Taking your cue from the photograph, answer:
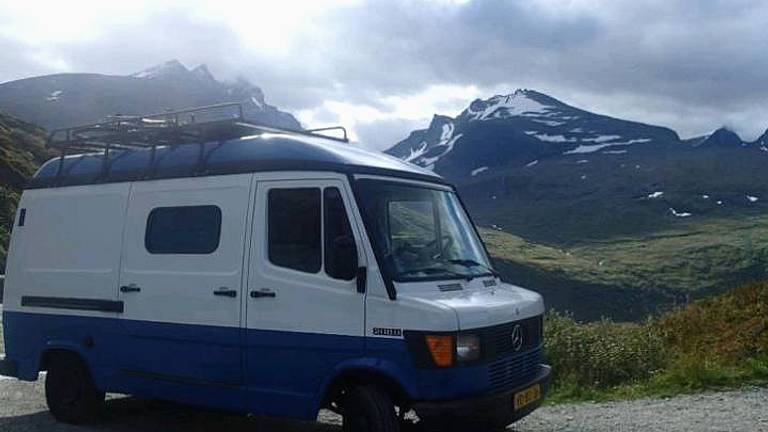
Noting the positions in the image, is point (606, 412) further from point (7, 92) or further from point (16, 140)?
point (7, 92)

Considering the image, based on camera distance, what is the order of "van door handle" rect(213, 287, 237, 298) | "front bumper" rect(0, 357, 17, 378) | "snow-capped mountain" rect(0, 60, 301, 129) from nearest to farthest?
1. "van door handle" rect(213, 287, 237, 298)
2. "front bumper" rect(0, 357, 17, 378)
3. "snow-capped mountain" rect(0, 60, 301, 129)

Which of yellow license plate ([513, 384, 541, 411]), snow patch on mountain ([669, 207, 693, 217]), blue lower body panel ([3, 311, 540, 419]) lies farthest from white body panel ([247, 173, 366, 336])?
snow patch on mountain ([669, 207, 693, 217])

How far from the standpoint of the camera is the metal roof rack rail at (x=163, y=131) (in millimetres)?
9047

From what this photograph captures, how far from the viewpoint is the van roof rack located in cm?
905

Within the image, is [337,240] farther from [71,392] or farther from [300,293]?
[71,392]

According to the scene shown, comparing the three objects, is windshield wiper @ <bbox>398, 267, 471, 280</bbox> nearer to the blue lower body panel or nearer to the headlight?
the blue lower body panel

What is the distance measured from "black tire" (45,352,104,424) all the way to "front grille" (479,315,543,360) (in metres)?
4.70

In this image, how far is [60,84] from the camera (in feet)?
631

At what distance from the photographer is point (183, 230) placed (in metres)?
8.70

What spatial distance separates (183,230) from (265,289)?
51.1 inches

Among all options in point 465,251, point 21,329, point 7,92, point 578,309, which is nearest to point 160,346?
point 21,329

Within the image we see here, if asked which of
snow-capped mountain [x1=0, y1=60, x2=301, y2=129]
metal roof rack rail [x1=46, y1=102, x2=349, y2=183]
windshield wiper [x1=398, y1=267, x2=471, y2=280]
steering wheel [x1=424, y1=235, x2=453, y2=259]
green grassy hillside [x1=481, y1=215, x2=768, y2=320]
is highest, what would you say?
snow-capped mountain [x1=0, y1=60, x2=301, y2=129]

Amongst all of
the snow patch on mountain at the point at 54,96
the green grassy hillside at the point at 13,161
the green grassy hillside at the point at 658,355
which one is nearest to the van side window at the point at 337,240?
the green grassy hillside at the point at 658,355

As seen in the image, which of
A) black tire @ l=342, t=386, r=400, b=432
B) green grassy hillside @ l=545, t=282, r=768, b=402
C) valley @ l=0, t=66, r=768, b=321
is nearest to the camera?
black tire @ l=342, t=386, r=400, b=432
